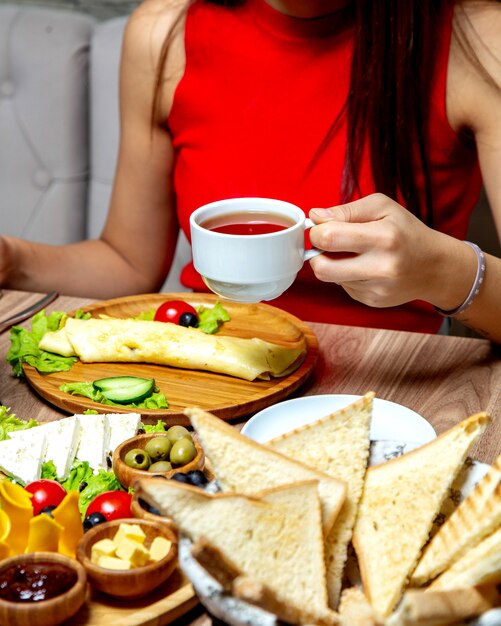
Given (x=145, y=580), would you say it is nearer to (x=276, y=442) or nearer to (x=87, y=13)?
(x=276, y=442)

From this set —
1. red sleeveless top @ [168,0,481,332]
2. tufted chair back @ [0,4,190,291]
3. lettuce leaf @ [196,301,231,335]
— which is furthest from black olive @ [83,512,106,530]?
tufted chair back @ [0,4,190,291]

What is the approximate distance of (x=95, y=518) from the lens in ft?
3.41

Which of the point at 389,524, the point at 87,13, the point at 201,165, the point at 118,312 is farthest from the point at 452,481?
the point at 87,13

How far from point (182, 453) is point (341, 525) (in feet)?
1.07

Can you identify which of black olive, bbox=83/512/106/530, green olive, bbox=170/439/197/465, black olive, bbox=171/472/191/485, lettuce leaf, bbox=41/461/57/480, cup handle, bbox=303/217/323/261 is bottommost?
lettuce leaf, bbox=41/461/57/480

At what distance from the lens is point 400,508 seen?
0.89 metres

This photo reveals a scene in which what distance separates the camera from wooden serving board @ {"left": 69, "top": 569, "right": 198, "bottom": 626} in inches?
35.8

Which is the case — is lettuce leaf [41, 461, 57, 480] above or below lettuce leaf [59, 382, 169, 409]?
above

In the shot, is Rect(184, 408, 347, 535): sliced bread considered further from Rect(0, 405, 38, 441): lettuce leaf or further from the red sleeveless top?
the red sleeveless top

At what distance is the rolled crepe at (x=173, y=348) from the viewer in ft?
5.04

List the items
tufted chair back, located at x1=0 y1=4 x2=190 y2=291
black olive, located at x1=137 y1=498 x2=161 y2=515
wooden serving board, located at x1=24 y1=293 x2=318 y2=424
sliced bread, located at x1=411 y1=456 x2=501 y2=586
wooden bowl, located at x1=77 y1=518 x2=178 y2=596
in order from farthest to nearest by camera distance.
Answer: tufted chair back, located at x1=0 y1=4 x2=190 y2=291 < wooden serving board, located at x1=24 y1=293 x2=318 y2=424 < black olive, located at x1=137 y1=498 x2=161 y2=515 < wooden bowl, located at x1=77 y1=518 x2=178 y2=596 < sliced bread, located at x1=411 y1=456 x2=501 y2=586

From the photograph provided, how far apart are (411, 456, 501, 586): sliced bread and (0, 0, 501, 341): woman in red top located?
0.72 meters

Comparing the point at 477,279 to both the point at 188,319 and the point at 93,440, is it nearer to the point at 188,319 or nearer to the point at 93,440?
the point at 188,319

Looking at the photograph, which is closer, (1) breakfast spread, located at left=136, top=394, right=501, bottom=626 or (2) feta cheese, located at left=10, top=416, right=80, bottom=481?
(1) breakfast spread, located at left=136, top=394, right=501, bottom=626
